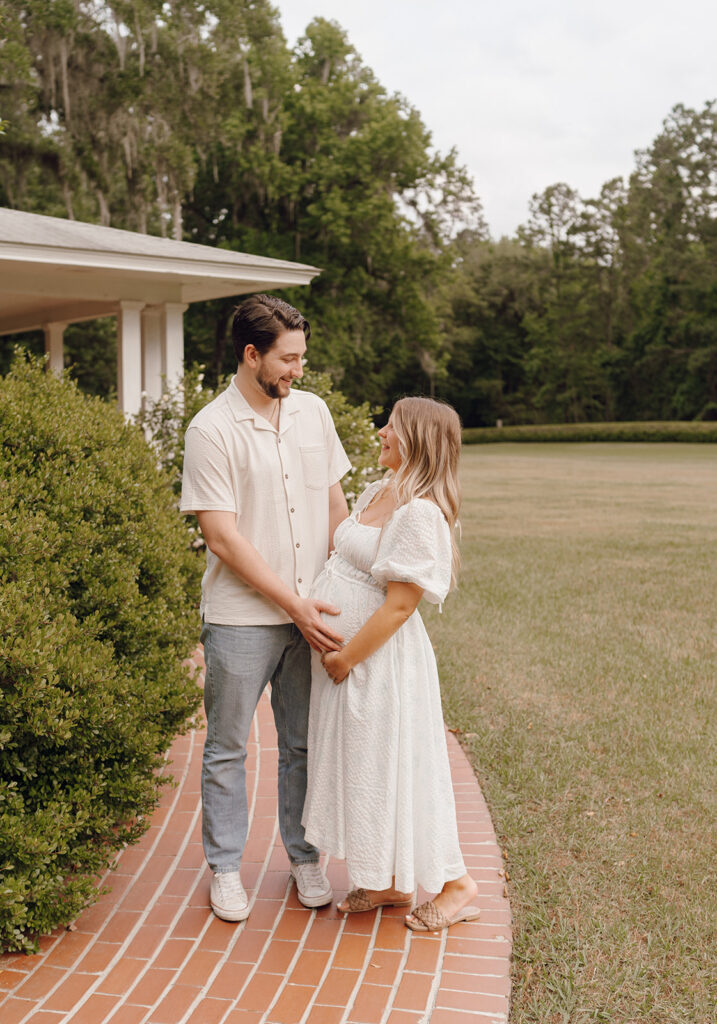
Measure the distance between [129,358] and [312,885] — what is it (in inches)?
322

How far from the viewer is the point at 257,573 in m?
2.67

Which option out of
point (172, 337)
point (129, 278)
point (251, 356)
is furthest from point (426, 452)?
point (172, 337)

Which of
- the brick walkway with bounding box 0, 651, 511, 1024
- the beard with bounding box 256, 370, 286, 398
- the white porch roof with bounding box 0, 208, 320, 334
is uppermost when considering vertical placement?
the white porch roof with bounding box 0, 208, 320, 334

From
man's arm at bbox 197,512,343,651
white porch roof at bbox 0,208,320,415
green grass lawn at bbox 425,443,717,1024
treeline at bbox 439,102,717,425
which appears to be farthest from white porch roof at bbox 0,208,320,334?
treeline at bbox 439,102,717,425

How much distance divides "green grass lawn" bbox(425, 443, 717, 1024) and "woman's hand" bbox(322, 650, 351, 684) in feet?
3.32

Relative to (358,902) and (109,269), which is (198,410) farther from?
(358,902)

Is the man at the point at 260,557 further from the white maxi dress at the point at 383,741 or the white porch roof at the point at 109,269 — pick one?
the white porch roof at the point at 109,269

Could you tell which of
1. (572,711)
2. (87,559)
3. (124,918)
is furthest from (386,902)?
(572,711)

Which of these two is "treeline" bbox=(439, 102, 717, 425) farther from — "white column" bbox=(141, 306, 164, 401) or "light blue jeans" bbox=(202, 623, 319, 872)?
"light blue jeans" bbox=(202, 623, 319, 872)

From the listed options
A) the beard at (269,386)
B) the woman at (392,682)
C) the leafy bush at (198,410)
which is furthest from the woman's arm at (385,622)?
the leafy bush at (198,410)

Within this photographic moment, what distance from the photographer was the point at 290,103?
1117 inches

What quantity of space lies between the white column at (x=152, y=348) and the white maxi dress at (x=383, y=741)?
8359 mm

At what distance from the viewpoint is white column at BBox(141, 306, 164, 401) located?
10.9m

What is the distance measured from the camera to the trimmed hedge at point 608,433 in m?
38.7
